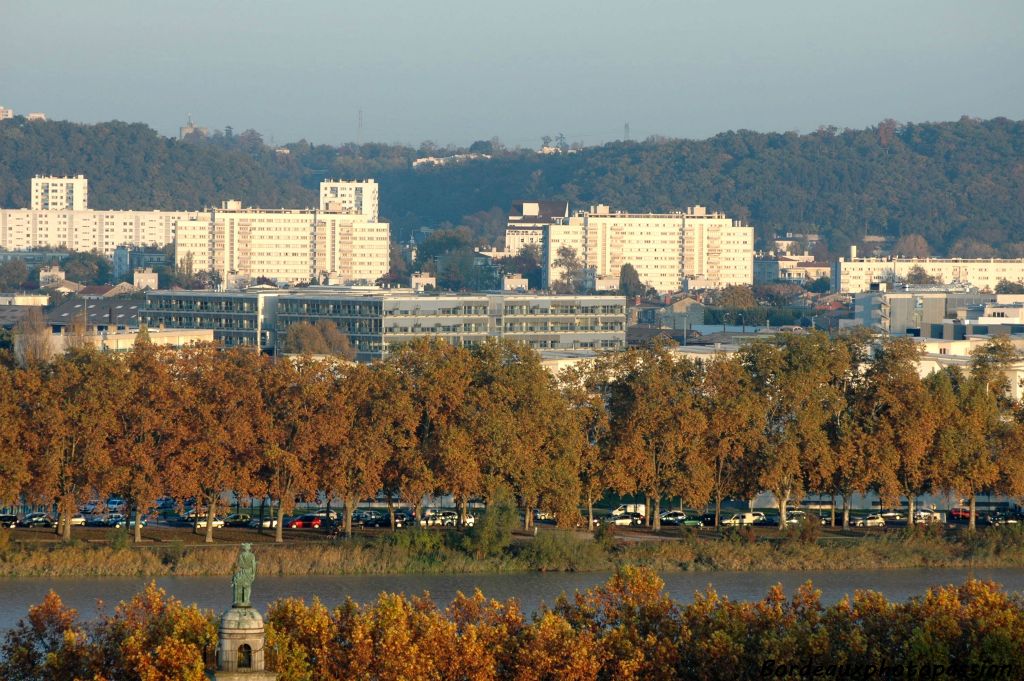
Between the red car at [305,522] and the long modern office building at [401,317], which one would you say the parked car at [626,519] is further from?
the long modern office building at [401,317]

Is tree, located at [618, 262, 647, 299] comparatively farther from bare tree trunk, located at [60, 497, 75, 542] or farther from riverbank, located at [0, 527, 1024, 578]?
bare tree trunk, located at [60, 497, 75, 542]

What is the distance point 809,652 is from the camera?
42.3 feet

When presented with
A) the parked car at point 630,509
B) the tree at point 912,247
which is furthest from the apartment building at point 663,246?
the parked car at point 630,509

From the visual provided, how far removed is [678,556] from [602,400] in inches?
116

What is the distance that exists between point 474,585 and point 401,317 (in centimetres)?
2339

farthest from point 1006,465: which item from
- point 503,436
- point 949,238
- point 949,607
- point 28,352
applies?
point 949,238

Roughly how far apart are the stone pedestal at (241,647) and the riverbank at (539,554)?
32.1 feet

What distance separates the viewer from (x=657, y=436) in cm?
2297

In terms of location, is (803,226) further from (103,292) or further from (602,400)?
(602,400)

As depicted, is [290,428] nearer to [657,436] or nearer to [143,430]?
[143,430]

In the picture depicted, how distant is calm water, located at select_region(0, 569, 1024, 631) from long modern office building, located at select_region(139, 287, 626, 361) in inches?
871

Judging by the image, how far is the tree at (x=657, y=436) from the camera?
74.0 feet

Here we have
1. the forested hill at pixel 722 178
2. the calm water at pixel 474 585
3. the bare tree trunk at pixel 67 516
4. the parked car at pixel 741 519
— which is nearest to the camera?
the calm water at pixel 474 585

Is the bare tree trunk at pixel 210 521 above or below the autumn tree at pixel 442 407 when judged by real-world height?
below
